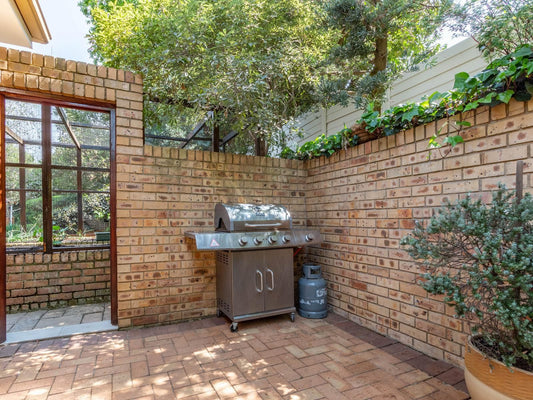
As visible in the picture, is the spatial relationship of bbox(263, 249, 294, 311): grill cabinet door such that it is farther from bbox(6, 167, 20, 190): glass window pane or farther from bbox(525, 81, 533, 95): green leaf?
bbox(6, 167, 20, 190): glass window pane

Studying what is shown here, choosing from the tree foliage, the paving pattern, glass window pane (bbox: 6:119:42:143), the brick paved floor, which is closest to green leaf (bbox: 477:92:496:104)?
the tree foliage

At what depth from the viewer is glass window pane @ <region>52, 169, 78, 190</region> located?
4266mm

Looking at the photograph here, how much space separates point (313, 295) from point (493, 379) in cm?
212

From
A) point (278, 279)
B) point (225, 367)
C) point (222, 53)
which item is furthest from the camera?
point (222, 53)

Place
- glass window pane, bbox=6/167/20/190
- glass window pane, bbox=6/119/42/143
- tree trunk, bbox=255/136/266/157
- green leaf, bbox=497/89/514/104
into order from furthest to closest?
tree trunk, bbox=255/136/266/157
glass window pane, bbox=6/167/20/190
glass window pane, bbox=6/119/42/143
green leaf, bbox=497/89/514/104

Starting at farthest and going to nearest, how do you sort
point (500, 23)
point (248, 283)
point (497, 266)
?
point (248, 283) → point (500, 23) → point (497, 266)

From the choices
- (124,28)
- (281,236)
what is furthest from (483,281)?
(124,28)

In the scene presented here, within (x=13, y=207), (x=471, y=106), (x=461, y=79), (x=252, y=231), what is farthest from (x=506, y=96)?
(x=13, y=207)

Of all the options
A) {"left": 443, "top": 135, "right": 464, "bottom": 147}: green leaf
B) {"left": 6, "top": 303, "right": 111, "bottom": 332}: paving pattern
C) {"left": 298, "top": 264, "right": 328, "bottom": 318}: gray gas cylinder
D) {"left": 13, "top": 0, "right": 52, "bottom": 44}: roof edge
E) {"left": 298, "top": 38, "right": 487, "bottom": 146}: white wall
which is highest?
{"left": 298, "top": 38, "right": 487, "bottom": 146}: white wall

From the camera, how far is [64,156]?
4367 millimetres

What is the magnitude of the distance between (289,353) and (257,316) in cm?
69

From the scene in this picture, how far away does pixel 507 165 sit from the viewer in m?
2.10

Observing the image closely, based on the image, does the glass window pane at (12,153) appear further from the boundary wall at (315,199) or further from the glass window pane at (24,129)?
the boundary wall at (315,199)

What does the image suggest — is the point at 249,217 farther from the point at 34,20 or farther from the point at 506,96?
the point at 34,20
